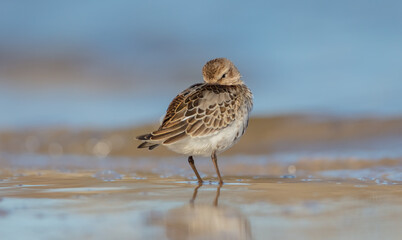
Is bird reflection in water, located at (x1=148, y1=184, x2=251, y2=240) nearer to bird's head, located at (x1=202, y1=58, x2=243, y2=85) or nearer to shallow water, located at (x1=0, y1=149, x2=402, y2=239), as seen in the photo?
shallow water, located at (x1=0, y1=149, x2=402, y2=239)

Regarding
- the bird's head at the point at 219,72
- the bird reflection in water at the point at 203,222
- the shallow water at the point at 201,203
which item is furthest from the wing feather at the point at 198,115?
the bird reflection in water at the point at 203,222

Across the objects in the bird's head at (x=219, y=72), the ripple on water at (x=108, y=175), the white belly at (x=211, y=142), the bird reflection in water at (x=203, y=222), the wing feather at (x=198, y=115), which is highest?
the bird's head at (x=219, y=72)

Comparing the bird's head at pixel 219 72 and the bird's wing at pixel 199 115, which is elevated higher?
the bird's head at pixel 219 72

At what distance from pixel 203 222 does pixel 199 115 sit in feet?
6.94

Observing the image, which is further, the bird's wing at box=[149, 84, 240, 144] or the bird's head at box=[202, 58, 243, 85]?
the bird's head at box=[202, 58, 243, 85]

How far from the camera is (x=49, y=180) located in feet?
20.0

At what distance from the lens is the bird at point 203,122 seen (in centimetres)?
583

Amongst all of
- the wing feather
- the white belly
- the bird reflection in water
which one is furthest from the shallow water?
the wing feather

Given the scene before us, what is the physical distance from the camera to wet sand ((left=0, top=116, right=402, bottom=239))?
3.74 meters

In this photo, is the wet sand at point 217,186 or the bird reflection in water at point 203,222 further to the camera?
the wet sand at point 217,186

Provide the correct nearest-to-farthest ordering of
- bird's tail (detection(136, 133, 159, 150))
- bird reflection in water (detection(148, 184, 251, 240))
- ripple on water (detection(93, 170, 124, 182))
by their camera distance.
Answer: bird reflection in water (detection(148, 184, 251, 240)), bird's tail (detection(136, 133, 159, 150)), ripple on water (detection(93, 170, 124, 182))

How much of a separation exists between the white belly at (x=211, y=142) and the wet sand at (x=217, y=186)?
1.03ft

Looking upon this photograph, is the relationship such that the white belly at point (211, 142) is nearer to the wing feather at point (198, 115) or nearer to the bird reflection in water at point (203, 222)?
the wing feather at point (198, 115)

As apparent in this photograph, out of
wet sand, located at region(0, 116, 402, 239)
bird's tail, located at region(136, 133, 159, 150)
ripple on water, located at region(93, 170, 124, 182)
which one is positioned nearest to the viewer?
wet sand, located at region(0, 116, 402, 239)
